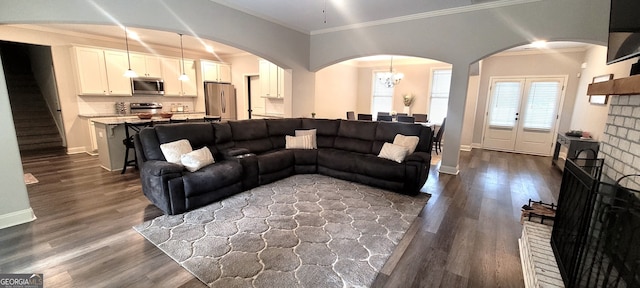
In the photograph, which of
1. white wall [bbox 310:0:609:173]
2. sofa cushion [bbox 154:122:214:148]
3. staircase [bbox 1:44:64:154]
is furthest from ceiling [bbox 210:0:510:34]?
staircase [bbox 1:44:64:154]

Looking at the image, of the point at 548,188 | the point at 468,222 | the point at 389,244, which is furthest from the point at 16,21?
the point at 548,188

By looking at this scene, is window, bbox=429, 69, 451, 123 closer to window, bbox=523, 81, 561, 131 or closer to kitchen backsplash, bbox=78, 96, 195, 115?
window, bbox=523, 81, 561, 131

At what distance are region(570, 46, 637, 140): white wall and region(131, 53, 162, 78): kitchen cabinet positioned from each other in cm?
922

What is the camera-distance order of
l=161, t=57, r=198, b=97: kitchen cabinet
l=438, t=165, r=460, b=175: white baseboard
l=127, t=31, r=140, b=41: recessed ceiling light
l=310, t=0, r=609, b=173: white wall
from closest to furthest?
l=310, t=0, r=609, b=173: white wall
l=438, t=165, r=460, b=175: white baseboard
l=127, t=31, r=140, b=41: recessed ceiling light
l=161, t=57, r=198, b=97: kitchen cabinet

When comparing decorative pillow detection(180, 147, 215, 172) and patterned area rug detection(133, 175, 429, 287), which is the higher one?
decorative pillow detection(180, 147, 215, 172)

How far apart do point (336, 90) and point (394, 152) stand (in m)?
5.05

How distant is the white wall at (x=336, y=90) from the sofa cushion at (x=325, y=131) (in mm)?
3083

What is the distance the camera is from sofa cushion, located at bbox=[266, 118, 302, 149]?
4.68m

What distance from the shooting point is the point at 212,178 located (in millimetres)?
3152

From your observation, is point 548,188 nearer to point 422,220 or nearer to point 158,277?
point 422,220


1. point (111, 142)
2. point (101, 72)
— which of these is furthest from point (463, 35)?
point (101, 72)

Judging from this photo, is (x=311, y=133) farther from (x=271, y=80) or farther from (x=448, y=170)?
(x=271, y=80)

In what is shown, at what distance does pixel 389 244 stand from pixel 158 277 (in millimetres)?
1942

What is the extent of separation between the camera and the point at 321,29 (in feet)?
18.7
